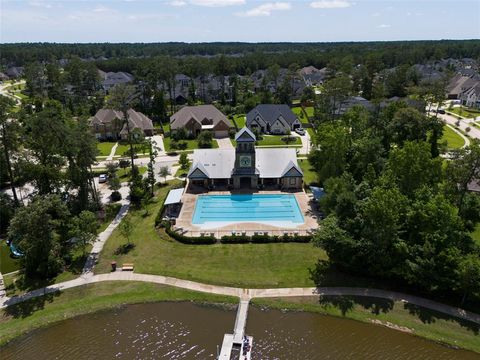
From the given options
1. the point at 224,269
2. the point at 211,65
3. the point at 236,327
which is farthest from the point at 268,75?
the point at 236,327

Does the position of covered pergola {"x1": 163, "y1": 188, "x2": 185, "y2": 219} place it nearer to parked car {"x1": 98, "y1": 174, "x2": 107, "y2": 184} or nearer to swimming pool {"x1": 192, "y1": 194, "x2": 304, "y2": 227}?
swimming pool {"x1": 192, "y1": 194, "x2": 304, "y2": 227}

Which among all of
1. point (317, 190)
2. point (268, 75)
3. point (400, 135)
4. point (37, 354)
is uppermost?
point (268, 75)

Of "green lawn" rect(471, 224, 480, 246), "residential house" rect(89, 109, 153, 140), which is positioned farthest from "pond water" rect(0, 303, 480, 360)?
"residential house" rect(89, 109, 153, 140)

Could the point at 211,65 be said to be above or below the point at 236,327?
above

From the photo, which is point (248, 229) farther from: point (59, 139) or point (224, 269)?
point (59, 139)

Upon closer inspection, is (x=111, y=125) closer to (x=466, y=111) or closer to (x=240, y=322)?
(x=240, y=322)

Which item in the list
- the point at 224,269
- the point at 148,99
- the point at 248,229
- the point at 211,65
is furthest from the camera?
the point at 211,65

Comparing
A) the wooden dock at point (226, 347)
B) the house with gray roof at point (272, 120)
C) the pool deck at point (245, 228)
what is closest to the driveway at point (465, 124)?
the house with gray roof at point (272, 120)

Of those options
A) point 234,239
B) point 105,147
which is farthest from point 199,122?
point 234,239
